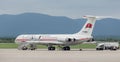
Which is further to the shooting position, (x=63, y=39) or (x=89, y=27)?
(x=89, y=27)

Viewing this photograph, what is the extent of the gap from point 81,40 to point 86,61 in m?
49.5

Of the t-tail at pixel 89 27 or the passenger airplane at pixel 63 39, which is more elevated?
the t-tail at pixel 89 27

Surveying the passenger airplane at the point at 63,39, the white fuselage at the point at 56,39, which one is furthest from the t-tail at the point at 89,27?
the white fuselage at the point at 56,39

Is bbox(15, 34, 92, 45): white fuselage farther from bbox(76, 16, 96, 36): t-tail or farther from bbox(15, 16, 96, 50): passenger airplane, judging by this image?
bbox(76, 16, 96, 36): t-tail

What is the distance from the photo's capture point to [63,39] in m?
102

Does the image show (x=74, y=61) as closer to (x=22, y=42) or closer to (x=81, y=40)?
(x=81, y=40)

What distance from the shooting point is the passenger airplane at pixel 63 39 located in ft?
328

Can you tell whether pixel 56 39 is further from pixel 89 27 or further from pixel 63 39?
pixel 89 27

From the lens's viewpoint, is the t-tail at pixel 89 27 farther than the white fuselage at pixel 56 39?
Yes

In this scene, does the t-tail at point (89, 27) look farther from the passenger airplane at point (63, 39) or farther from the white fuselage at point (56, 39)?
the white fuselage at point (56, 39)

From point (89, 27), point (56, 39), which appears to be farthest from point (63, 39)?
point (89, 27)

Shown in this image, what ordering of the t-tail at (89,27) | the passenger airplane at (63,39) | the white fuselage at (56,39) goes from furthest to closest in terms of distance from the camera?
the t-tail at (89,27) < the passenger airplane at (63,39) < the white fuselage at (56,39)

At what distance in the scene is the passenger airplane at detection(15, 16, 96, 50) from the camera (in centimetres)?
9996

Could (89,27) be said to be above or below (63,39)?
above
